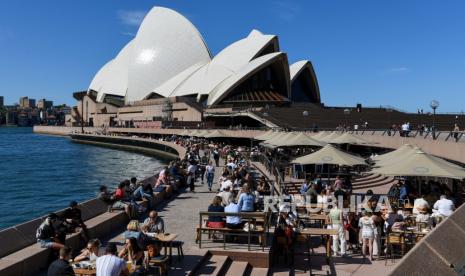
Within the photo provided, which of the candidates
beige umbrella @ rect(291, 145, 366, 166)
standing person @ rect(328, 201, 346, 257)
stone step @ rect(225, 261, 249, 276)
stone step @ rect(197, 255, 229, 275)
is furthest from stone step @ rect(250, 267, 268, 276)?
beige umbrella @ rect(291, 145, 366, 166)

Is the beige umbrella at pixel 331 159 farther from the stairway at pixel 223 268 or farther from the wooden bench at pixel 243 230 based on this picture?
the stairway at pixel 223 268

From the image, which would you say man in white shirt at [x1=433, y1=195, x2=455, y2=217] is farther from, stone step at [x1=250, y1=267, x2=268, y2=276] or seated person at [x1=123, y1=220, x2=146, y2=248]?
seated person at [x1=123, y1=220, x2=146, y2=248]

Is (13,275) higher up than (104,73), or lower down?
lower down

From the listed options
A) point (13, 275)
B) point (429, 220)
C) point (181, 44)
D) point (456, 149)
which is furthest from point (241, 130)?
point (181, 44)

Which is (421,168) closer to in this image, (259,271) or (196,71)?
(259,271)

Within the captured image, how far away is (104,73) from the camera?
107625 millimetres

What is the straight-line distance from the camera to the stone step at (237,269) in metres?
7.56

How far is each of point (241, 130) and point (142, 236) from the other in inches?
1518

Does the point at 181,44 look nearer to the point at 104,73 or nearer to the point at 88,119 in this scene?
the point at 104,73

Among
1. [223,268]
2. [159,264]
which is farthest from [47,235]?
[223,268]

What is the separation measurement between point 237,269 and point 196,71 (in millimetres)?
76232

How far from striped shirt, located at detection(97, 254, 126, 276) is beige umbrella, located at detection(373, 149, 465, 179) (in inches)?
305

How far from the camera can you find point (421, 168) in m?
11.3

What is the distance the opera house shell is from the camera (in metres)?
68.1
